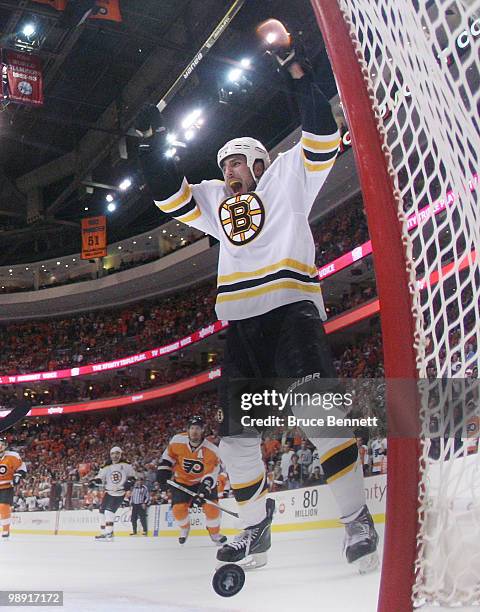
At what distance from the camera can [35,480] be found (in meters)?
5.67

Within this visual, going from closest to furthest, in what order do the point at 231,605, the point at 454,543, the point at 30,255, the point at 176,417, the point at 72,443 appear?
the point at 454,543 < the point at 231,605 < the point at 176,417 < the point at 72,443 < the point at 30,255

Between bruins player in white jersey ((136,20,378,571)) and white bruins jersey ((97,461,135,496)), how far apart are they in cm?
199

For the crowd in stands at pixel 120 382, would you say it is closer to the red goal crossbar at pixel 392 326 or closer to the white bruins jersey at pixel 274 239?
the white bruins jersey at pixel 274 239

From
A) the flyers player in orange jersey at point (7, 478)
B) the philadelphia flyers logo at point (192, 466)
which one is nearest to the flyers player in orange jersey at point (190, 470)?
the philadelphia flyers logo at point (192, 466)

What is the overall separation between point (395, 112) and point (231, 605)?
1430 mm

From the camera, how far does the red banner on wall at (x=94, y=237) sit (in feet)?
17.5

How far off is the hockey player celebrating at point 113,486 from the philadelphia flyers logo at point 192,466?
52.8 inches

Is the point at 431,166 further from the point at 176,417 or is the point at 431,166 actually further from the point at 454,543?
the point at 176,417

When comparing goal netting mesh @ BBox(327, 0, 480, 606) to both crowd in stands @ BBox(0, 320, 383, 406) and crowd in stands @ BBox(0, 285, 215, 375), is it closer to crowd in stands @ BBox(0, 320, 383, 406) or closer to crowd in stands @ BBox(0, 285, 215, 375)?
crowd in stands @ BBox(0, 320, 383, 406)

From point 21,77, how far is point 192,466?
12.8 feet

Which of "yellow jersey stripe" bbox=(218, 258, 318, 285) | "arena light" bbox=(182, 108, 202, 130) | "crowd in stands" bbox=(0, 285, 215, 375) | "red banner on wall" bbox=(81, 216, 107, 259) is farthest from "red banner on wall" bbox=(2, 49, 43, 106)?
"yellow jersey stripe" bbox=(218, 258, 318, 285)

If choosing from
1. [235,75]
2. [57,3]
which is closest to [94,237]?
[57,3]

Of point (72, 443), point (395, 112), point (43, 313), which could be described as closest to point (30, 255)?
point (43, 313)

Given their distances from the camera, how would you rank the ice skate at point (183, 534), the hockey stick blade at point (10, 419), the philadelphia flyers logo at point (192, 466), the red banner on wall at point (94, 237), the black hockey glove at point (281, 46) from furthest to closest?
the red banner on wall at point (94, 237) < the hockey stick blade at point (10, 419) < the philadelphia flyers logo at point (192, 466) < the ice skate at point (183, 534) < the black hockey glove at point (281, 46)
